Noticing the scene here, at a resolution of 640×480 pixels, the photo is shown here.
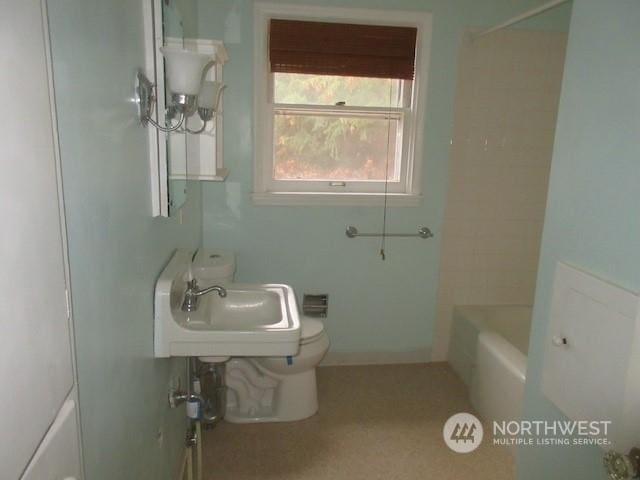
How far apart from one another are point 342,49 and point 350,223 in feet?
3.19

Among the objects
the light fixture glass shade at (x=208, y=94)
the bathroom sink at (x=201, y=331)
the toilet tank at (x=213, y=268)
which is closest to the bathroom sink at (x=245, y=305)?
the bathroom sink at (x=201, y=331)

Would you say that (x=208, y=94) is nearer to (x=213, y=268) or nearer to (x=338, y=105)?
(x=213, y=268)

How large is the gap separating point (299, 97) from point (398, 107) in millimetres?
578

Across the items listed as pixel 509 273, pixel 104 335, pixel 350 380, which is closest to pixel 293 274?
pixel 350 380

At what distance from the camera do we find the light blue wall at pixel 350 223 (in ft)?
8.50

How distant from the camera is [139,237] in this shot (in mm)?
1340

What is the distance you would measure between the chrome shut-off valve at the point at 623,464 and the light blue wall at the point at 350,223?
1.87 m

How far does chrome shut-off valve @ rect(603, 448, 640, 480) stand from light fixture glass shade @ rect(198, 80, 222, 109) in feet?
5.19

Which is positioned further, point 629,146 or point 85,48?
point 629,146

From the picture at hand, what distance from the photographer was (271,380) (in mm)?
2527

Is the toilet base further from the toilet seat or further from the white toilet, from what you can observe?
the toilet seat

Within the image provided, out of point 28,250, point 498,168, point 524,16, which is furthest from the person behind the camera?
point 498,168

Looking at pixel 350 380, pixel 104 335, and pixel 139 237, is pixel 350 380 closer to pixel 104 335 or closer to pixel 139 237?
pixel 139 237

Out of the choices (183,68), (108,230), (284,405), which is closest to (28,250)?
(108,230)
